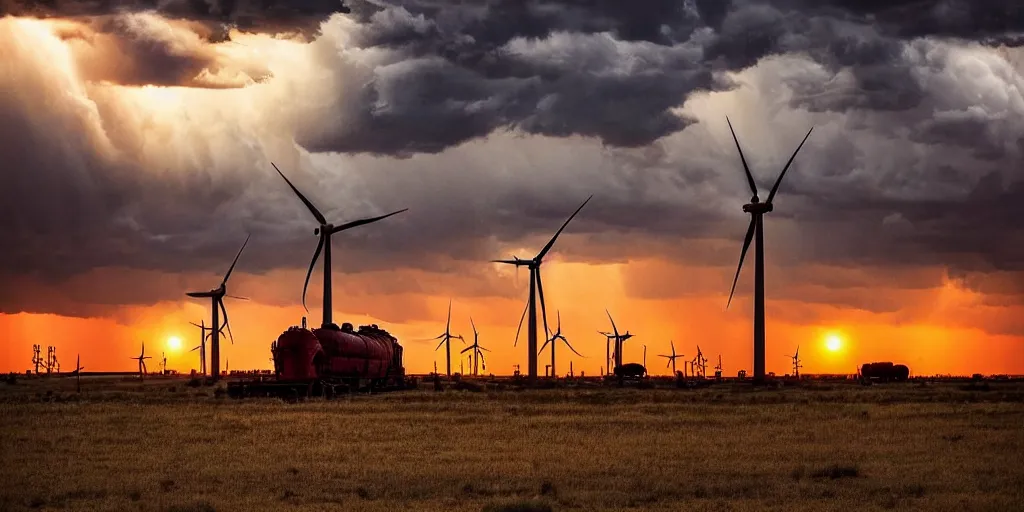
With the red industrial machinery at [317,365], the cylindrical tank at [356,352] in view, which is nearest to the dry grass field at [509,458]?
the red industrial machinery at [317,365]

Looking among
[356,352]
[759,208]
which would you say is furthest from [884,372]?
[356,352]

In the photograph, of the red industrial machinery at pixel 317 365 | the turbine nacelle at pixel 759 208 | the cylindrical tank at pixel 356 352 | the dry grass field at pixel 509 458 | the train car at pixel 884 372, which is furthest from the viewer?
the train car at pixel 884 372

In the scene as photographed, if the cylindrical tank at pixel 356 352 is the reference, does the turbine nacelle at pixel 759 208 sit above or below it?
above

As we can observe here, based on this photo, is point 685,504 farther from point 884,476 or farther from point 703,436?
point 703,436

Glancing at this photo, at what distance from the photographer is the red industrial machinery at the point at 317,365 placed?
306ft

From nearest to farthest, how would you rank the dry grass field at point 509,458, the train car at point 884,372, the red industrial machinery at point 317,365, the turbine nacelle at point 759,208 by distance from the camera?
the dry grass field at point 509,458, the red industrial machinery at point 317,365, the turbine nacelle at point 759,208, the train car at point 884,372

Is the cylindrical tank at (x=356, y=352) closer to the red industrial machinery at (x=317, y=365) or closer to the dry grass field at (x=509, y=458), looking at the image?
the red industrial machinery at (x=317, y=365)

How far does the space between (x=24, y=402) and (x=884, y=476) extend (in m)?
67.7

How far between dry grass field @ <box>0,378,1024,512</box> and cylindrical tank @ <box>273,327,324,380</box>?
15780mm

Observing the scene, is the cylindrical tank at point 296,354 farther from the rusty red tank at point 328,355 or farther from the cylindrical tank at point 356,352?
the cylindrical tank at point 356,352

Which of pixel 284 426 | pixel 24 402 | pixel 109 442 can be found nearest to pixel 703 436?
pixel 284 426

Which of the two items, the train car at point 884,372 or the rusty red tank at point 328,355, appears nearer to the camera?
the rusty red tank at point 328,355

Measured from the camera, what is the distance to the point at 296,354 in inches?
3708

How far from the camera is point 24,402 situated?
8806 cm
